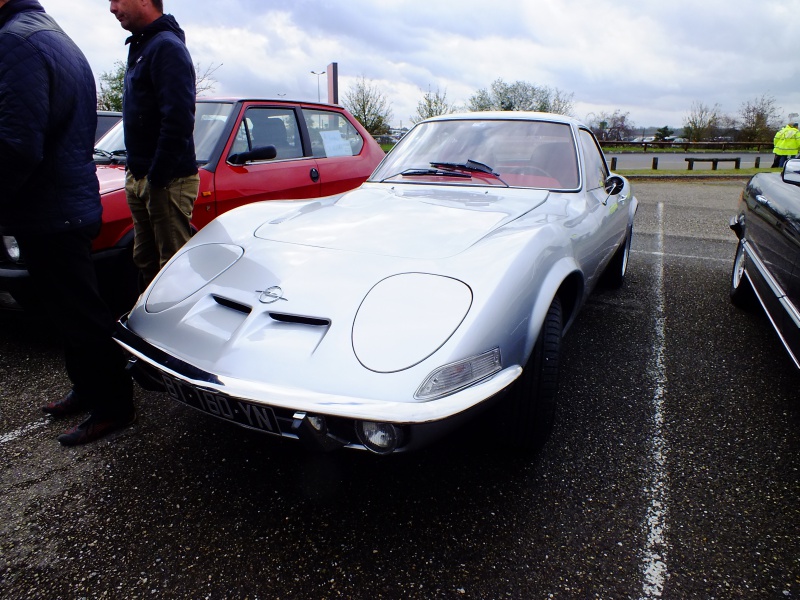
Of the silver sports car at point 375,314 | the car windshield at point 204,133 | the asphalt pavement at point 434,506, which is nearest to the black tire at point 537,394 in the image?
the silver sports car at point 375,314

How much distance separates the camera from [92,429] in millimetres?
2295

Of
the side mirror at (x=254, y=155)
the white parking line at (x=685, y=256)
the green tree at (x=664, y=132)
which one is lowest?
the white parking line at (x=685, y=256)

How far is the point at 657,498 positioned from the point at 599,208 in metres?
1.64

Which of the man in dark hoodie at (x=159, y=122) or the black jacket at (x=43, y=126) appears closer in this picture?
the black jacket at (x=43, y=126)

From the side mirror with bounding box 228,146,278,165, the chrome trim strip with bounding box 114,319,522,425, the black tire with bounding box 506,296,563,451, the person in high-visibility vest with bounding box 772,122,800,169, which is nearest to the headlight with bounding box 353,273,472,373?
the chrome trim strip with bounding box 114,319,522,425

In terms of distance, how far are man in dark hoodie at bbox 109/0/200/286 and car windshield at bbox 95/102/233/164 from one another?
868mm

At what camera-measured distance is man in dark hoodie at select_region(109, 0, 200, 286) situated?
8.35 feet

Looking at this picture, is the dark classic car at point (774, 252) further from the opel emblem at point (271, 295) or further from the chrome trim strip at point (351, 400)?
the opel emblem at point (271, 295)

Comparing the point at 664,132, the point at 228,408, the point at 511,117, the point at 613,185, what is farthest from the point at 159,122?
the point at 664,132

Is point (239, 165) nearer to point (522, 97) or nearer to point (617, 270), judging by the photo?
point (617, 270)

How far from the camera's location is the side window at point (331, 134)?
4570 mm

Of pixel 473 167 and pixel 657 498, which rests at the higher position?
pixel 473 167

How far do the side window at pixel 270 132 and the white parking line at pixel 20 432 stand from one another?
2.15 meters

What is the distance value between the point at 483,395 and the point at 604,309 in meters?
2.76
